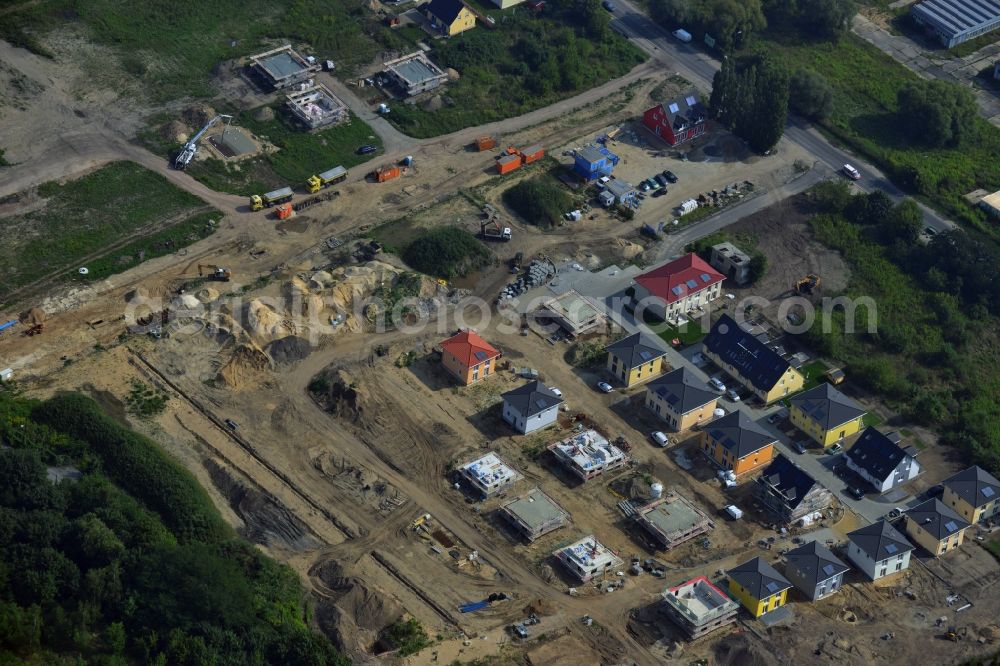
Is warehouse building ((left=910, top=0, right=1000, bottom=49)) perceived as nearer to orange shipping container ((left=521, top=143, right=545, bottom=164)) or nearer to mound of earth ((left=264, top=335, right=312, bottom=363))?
orange shipping container ((left=521, top=143, right=545, bottom=164))

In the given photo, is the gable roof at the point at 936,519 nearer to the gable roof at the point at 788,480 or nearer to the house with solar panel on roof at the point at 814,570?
the house with solar panel on roof at the point at 814,570

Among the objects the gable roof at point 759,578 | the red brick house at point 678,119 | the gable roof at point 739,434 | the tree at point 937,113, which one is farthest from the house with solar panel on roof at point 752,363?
the tree at point 937,113

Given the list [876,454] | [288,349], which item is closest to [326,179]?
[288,349]

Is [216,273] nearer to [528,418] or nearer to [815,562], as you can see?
[528,418]

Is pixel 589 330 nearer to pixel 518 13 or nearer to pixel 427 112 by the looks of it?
pixel 427 112

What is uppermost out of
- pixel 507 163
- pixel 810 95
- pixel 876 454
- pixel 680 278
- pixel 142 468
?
pixel 810 95

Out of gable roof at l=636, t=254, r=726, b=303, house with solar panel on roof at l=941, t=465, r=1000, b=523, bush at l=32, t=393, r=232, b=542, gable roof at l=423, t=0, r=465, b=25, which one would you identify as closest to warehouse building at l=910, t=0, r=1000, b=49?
gable roof at l=423, t=0, r=465, b=25

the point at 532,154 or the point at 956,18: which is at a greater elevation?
the point at 956,18
